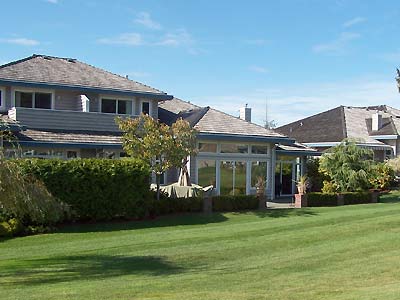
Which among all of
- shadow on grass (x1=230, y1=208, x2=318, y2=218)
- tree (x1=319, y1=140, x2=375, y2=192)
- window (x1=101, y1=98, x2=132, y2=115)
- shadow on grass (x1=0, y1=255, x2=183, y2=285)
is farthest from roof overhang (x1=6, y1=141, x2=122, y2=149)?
shadow on grass (x1=0, y1=255, x2=183, y2=285)

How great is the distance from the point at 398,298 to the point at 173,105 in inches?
1221

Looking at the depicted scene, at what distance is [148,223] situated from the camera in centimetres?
2122

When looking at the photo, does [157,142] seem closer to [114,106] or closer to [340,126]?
[114,106]

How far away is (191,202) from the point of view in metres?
23.7

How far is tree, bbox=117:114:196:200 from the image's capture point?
2277 cm

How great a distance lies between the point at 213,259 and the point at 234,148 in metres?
17.1

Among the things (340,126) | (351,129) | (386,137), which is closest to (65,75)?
(340,126)

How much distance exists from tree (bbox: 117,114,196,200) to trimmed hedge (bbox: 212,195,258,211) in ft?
7.89

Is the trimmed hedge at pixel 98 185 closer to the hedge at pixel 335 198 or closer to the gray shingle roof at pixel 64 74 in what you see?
the hedge at pixel 335 198

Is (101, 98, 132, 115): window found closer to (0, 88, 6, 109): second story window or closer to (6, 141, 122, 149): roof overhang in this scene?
(6, 141, 122, 149): roof overhang

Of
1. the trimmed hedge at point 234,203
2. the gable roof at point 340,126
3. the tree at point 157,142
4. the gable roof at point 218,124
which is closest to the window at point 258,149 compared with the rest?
the gable roof at point 218,124

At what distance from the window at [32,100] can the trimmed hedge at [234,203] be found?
11.2 m

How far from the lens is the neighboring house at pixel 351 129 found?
4544cm

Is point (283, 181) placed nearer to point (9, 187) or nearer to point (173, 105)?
point (173, 105)
